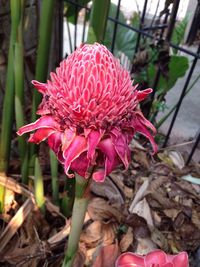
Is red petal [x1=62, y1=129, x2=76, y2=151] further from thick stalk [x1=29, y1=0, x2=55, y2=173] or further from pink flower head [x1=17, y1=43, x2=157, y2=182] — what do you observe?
thick stalk [x1=29, y1=0, x2=55, y2=173]

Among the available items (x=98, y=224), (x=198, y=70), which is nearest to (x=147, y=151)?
(x=98, y=224)

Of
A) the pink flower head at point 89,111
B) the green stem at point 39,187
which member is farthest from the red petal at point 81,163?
the green stem at point 39,187

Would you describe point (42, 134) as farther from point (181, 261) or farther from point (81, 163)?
point (181, 261)

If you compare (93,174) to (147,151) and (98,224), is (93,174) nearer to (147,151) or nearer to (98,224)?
(98,224)

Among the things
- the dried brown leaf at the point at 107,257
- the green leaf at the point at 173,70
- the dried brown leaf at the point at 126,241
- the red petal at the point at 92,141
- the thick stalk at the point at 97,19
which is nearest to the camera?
the red petal at the point at 92,141

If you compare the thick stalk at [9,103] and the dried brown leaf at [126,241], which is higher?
the thick stalk at [9,103]

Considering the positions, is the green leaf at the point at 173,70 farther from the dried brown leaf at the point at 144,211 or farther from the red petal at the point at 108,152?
the red petal at the point at 108,152

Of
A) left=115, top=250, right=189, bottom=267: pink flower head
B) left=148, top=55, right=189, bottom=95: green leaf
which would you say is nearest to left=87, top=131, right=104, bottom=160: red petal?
left=115, top=250, right=189, bottom=267: pink flower head
